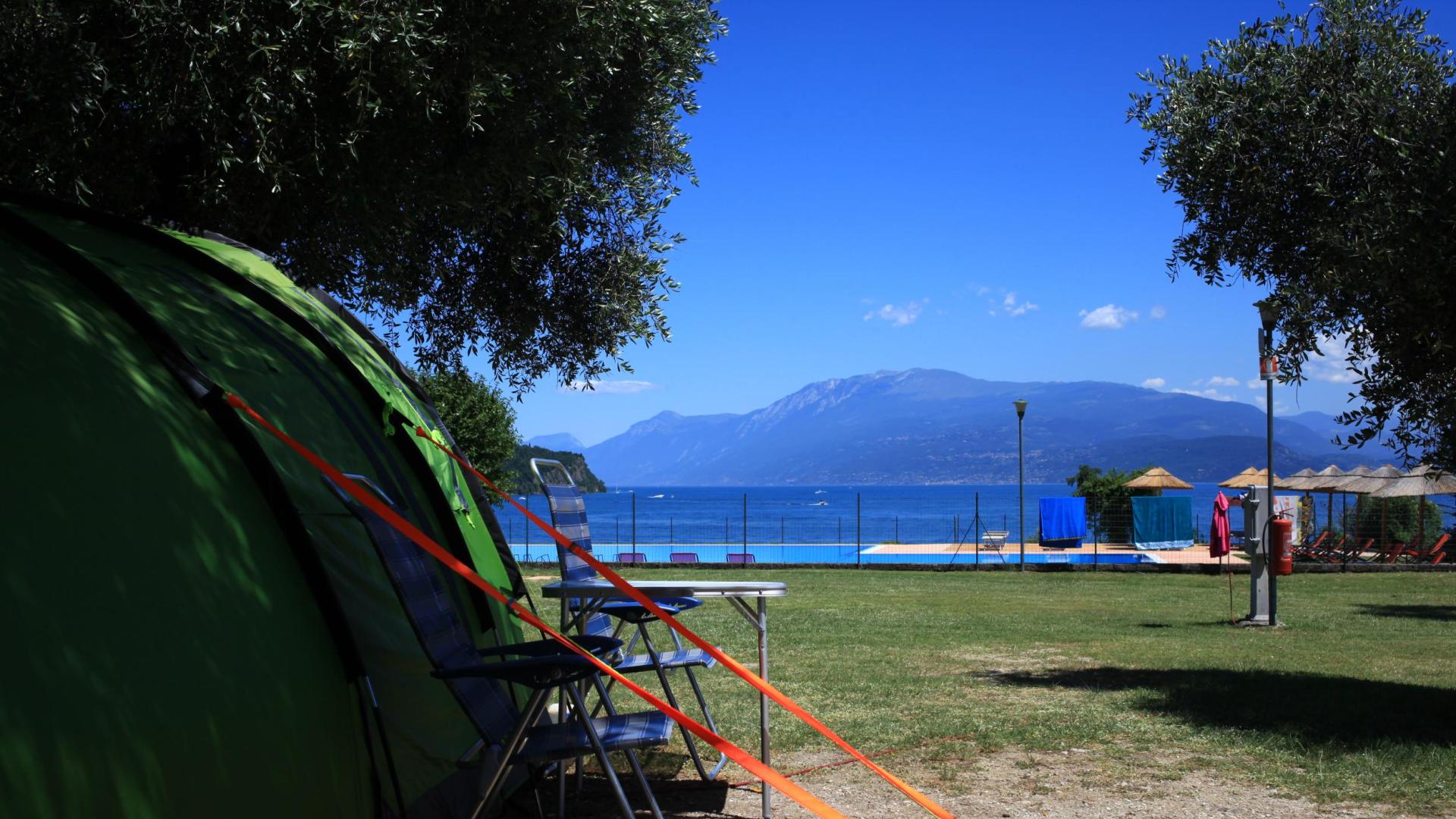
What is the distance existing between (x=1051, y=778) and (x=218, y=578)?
396cm

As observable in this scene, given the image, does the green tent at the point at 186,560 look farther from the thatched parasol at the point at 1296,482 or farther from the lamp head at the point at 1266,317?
the thatched parasol at the point at 1296,482

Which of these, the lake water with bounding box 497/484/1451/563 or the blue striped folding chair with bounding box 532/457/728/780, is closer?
the blue striped folding chair with bounding box 532/457/728/780

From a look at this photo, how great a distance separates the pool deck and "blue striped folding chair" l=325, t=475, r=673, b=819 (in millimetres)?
20585

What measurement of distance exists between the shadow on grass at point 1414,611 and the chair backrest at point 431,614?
13.1m

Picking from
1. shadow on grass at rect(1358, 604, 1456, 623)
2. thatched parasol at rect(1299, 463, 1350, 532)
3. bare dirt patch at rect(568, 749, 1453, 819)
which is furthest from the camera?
thatched parasol at rect(1299, 463, 1350, 532)

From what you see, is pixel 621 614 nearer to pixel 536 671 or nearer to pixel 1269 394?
pixel 536 671

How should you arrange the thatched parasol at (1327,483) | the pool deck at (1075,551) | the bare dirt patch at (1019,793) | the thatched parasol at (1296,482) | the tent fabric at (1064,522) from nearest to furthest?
the bare dirt patch at (1019,793) → the pool deck at (1075,551) → the thatched parasol at (1327,483) → the thatched parasol at (1296,482) → the tent fabric at (1064,522)

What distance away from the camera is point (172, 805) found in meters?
2.87

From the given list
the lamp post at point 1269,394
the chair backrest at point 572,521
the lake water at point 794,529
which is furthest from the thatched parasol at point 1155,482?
the chair backrest at point 572,521

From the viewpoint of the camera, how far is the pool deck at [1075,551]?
27734 mm

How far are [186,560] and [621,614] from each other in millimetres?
2867

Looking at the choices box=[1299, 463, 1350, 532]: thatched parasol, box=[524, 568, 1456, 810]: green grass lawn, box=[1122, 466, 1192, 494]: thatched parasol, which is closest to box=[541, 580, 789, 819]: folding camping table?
box=[524, 568, 1456, 810]: green grass lawn

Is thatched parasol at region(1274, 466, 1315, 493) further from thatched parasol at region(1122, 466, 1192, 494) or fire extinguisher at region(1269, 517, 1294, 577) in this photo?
fire extinguisher at region(1269, 517, 1294, 577)

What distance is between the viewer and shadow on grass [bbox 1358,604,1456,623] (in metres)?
13.8
